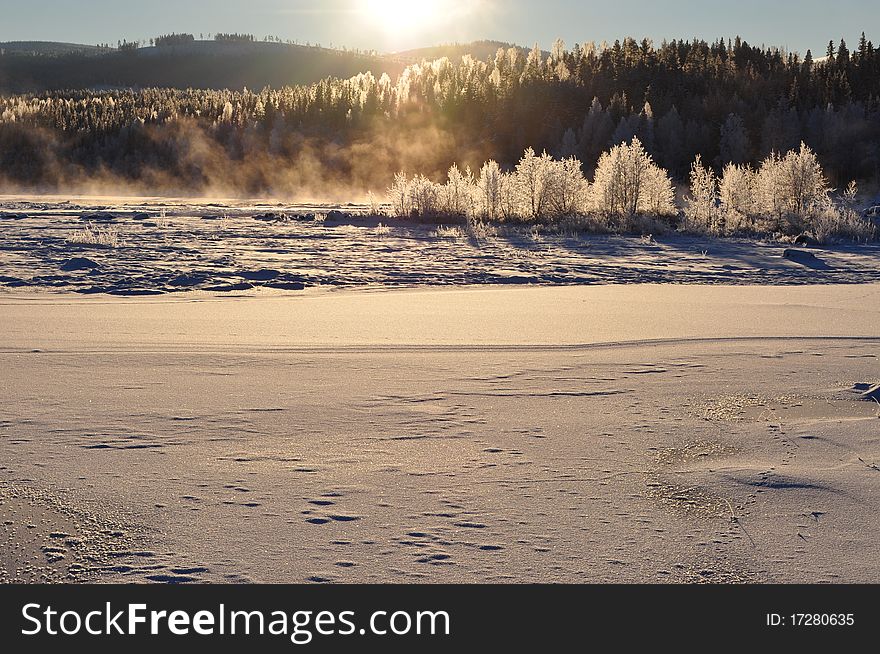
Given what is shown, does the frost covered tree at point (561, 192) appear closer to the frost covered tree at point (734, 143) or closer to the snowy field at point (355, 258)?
the snowy field at point (355, 258)

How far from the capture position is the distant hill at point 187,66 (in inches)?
5492

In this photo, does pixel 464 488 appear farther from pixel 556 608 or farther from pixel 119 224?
pixel 119 224

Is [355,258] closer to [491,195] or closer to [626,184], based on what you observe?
[491,195]

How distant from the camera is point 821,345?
7.00 m

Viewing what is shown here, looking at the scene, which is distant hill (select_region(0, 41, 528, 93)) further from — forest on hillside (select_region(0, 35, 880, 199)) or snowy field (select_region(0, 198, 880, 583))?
snowy field (select_region(0, 198, 880, 583))

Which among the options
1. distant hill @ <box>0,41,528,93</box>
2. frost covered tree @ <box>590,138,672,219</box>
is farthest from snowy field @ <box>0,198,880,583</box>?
distant hill @ <box>0,41,528,93</box>

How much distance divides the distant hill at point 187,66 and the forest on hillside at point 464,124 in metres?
72.1

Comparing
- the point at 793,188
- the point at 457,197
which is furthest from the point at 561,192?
the point at 793,188

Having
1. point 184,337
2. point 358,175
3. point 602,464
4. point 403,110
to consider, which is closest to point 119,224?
point 184,337

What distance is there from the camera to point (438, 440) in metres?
4.48

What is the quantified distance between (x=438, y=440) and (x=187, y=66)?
17016 centimetres

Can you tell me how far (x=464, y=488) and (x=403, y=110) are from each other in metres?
67.1

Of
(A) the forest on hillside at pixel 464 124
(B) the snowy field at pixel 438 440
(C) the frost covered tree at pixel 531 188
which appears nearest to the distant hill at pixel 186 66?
(A) the forest on hillside at pixel 464 124

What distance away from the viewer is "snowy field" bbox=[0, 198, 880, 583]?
3146 mm
